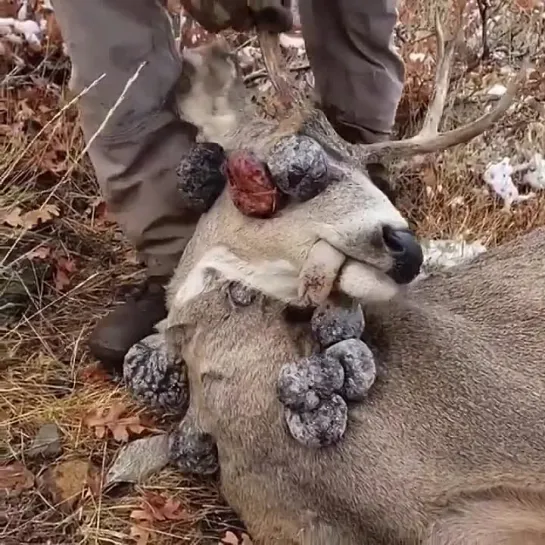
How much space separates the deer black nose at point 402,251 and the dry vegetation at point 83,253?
2.83 ft

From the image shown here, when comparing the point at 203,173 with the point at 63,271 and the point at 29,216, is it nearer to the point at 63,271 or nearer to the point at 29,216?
the point at 63,271

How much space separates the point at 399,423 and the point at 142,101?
1.17m

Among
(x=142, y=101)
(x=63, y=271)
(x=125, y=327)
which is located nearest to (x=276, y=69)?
(x=142, y=101)

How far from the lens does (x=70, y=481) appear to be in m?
2.95

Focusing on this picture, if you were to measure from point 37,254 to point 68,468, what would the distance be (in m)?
0.98

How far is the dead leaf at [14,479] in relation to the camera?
2885mm

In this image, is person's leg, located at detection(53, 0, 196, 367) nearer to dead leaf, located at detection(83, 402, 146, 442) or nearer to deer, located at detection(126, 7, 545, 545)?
dead leaf, located at detection(83, 402, 146, 442)

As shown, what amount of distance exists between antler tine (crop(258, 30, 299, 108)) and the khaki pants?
0.37 m

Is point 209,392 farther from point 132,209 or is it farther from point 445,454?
point 132,209

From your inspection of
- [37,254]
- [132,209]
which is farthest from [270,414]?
[37,254]

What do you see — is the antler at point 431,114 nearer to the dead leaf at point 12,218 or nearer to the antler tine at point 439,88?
the antler tine at point 439,88

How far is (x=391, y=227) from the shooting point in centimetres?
231

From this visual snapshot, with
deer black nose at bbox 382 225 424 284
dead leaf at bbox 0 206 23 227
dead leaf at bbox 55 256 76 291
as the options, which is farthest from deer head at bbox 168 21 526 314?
dead leaf at bbox 0 206 23 227

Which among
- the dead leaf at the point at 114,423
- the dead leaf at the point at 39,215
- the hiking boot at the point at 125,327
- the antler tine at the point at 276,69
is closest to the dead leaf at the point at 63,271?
the dead leaf at the point at 39,215
